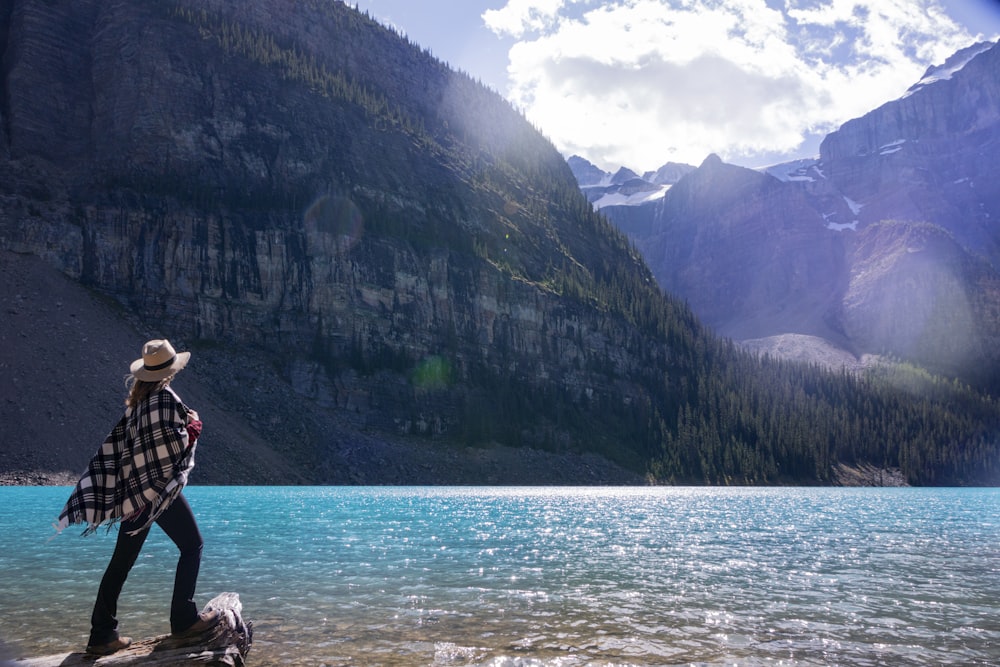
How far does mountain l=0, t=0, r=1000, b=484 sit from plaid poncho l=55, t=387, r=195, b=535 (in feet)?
281

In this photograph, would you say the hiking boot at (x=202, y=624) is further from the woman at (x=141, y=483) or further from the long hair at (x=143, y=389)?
the long hair at (x=143, y=389)

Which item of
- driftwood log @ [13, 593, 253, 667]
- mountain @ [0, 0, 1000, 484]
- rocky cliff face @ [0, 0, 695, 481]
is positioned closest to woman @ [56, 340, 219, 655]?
driftwood log @ [13, 593, 253, 667]

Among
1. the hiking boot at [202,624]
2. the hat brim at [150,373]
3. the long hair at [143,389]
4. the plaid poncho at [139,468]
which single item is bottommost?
the hiking boot at [202,624]

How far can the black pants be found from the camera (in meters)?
9.64

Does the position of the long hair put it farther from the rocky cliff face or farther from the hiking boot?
the rocky cliff face

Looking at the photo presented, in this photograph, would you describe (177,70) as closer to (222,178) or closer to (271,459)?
(222,178)

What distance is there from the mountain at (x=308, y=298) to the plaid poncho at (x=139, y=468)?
85634 mm

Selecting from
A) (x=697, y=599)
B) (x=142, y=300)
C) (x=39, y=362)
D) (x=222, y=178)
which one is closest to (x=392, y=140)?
(x=222, y=178)

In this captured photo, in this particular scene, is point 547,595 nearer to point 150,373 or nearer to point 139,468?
point 139,468

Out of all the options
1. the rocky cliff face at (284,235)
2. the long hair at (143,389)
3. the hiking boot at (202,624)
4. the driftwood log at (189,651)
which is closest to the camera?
the driftwood log at (189,651)

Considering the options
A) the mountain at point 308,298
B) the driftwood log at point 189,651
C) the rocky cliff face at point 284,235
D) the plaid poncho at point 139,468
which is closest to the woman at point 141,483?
the plaid poncho at point 139,468

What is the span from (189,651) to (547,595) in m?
9.14

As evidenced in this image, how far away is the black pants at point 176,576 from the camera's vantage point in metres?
9.64

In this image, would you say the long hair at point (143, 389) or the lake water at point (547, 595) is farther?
the lake water at point (547, 595)
